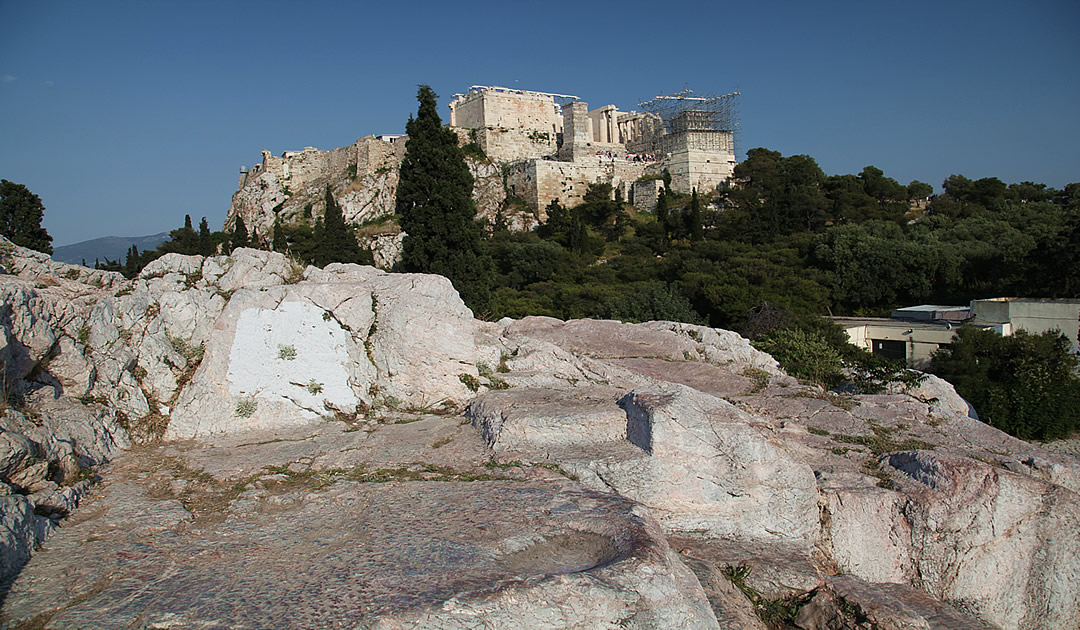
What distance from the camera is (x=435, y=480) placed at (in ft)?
17.2

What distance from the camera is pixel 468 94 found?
178ft

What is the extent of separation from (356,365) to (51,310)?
9.75 feet

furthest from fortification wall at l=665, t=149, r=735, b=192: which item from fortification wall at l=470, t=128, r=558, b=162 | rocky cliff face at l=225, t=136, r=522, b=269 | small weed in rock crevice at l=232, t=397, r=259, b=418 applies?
small weed in rock crevice at l=232, t=397, r=259, b=418

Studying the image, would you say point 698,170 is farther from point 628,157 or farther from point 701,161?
point 628,157

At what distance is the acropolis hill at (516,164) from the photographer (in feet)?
155

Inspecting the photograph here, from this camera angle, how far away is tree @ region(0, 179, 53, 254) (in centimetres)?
2395

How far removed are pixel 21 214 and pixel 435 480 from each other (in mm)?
26849

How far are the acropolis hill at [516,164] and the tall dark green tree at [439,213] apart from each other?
25.8 meters

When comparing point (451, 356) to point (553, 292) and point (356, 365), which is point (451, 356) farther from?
point (553, 292)

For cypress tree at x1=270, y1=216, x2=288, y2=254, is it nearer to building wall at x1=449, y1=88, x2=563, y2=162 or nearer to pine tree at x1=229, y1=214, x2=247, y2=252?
pine tree at x1=229, y1=214, x2=247, y2=252

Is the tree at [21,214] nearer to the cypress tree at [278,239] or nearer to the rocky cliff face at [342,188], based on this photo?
the cypress tree at [278,239]

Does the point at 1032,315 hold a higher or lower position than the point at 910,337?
higher

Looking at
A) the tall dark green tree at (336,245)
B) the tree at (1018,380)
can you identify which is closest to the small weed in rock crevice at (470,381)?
the tree at (1018,380)

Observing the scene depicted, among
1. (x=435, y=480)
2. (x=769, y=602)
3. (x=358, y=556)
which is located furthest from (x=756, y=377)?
(x=358, y=556)
